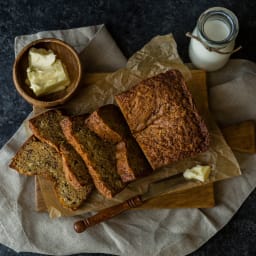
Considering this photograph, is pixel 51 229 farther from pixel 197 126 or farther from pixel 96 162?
pixel 197 126

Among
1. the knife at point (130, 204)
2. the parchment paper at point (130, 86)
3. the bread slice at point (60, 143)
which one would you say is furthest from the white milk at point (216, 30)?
the bread slice at point (60, 143)

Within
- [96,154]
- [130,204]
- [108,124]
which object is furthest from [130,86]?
[130,204]

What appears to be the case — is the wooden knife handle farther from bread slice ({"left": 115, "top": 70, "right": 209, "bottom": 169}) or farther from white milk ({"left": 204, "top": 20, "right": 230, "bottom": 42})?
white milk ({"left": 204, "top": 20, "right": 230, "bottom": 42})

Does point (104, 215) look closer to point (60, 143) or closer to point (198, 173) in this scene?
point (60, 143)

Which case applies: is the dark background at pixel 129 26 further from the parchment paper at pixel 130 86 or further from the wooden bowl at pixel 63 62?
the wooden bowl at pixel 63 62

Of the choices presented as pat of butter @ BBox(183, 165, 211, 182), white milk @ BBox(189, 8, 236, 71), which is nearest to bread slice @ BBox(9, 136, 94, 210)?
pat of butter @ BBox(183, 165, 211, 182)

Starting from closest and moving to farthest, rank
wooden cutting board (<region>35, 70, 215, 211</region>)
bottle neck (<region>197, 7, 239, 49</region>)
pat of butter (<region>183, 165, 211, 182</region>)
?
bottle neck (<region>197, 7, 239, 49</region>) < pat of butter (<region>183, 165, 211, 182</region>) < wooden cutting board (<region>35, 70, 215, 211</region>)
